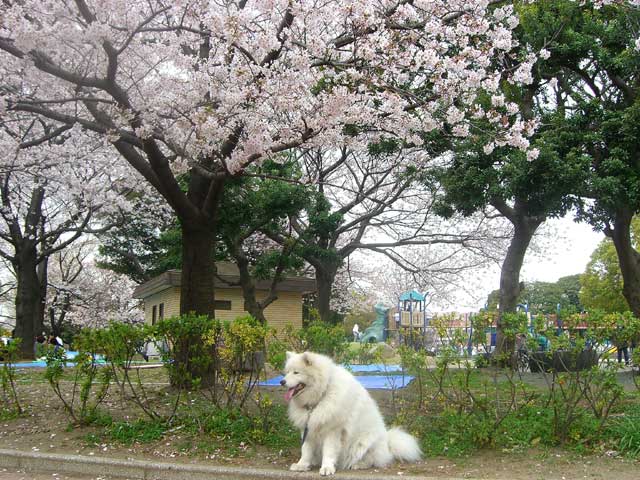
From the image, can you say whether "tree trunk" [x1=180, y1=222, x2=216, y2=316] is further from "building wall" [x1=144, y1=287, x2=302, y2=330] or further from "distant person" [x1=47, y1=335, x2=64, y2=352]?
"building wall" [x1=144, y1=287, x2=302, y2=330]

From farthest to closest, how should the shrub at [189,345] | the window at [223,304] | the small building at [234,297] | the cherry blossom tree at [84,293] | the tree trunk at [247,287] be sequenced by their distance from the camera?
the cherry blossom tree at [84,293] < the window at [223,304] < the small building at [234,297] < the tree trunk at [247,287] < the shrub at [189,345]

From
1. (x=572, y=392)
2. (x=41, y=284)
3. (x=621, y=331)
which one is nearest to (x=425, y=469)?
(x=572, y=392)

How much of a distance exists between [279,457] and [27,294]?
17699 millimetres

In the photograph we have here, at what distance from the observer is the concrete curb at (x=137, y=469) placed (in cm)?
528

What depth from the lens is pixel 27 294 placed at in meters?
20.8

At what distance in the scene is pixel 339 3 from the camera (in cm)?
834

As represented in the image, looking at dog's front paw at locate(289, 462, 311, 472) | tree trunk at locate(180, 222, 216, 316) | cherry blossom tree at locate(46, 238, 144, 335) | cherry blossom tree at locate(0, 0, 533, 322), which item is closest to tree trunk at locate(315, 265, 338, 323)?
cherry blossom tree at locate(0, 0, 533, 322)

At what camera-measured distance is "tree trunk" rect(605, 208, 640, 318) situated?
14.2 m

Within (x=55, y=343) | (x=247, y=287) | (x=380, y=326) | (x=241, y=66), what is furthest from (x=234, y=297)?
(x=241, y=66)

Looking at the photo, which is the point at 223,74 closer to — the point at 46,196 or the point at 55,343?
the point at 55,343

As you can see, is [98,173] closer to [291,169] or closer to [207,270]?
[291,169]

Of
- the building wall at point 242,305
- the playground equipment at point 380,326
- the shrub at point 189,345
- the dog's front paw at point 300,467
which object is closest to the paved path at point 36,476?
the shrub at point 189,345

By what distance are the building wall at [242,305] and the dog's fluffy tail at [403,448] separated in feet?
59.8

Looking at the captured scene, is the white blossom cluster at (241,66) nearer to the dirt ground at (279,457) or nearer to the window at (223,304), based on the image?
the dirt ground at (279,457)
